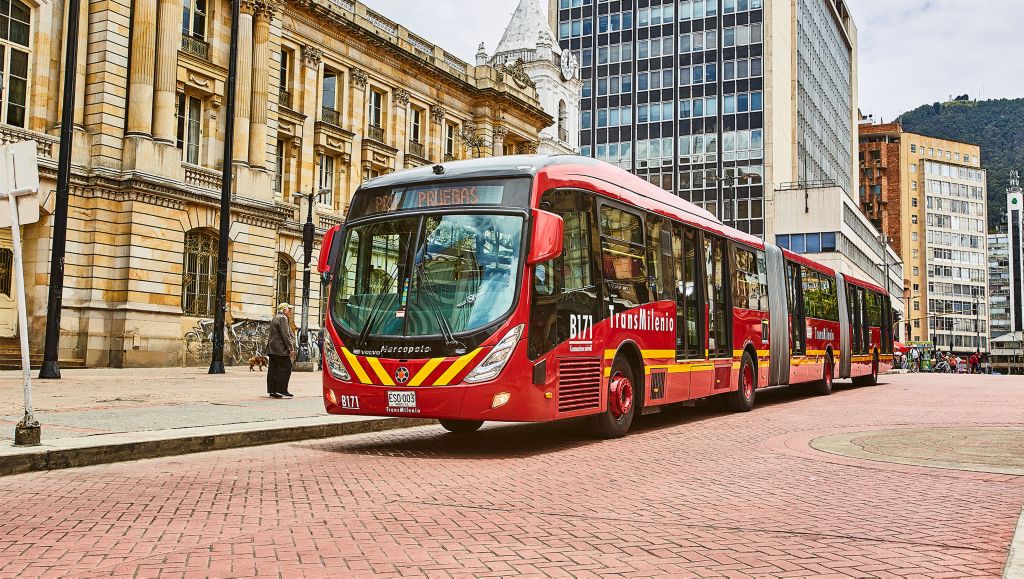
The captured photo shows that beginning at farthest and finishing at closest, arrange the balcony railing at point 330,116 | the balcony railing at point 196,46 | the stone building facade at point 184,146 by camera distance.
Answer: the balcony railing at point 330,116 < the balcony railing at point 196,46 < the stone building facade at point 184,146

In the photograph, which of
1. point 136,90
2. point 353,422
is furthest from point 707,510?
point 136,90

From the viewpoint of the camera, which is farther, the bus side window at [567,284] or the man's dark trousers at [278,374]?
the man's dark trousers at [278,374]

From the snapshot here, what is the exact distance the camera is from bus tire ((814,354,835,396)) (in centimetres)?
2287

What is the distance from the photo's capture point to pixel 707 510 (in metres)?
6.73

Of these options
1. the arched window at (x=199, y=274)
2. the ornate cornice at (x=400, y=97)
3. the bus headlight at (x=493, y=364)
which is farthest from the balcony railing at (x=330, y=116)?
the bus headlight at (x=493, y=364)

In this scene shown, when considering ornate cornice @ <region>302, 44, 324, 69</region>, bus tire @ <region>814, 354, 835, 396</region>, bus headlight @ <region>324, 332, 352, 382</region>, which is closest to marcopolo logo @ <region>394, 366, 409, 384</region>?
bus headlight @ <region>324, 332, 352, 382</region>

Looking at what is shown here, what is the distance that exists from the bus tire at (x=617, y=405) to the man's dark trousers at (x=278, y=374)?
728 cm

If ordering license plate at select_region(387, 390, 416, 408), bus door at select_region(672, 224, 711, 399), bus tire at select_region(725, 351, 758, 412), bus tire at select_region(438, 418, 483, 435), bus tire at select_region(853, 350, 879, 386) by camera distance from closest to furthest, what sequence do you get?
1. license plate at select_region(387, 390, 416, 408)
2. bus tire at select_region(438, 418, 483, 435)
3. bus door at select_region(672, 224, 711, 399)
4. bus tire at select_region(725, 351, 758, 412)
5. bus tire at select_region(853, 350, 879, 386)

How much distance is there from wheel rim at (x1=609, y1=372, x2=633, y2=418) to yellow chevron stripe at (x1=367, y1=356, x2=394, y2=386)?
3.02 m

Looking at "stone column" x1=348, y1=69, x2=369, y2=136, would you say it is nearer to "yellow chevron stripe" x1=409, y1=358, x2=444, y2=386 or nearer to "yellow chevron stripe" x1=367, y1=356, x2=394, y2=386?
"yellow chevron stripe" x1=367, y1=356, x2=394, y2=386

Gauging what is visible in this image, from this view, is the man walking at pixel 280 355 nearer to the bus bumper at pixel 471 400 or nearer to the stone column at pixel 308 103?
the bus bumper at pixel 471 400

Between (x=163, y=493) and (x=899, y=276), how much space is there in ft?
421

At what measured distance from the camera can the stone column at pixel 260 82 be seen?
112ft

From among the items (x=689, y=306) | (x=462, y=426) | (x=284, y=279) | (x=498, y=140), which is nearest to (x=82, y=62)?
(x=284, y=279)
